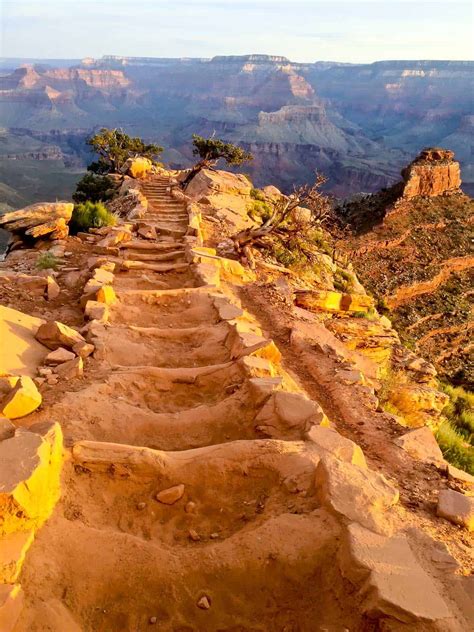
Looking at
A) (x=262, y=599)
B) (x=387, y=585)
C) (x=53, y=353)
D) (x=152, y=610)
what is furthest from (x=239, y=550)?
(x=53, y=353)

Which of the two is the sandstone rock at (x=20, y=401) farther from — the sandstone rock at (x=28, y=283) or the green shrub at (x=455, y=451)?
the green shrub at (x=455, y=451)

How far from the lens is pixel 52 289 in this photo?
25.4ft

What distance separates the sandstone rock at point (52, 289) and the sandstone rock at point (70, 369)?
8.67 ft

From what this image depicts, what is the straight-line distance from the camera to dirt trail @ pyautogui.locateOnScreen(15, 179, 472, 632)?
10.1 ft

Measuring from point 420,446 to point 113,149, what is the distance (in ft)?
93.6

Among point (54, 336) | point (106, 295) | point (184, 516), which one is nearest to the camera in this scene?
point (184, 516)

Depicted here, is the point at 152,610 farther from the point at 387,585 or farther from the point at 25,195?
the point at 25,195

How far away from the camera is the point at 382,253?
126 ft

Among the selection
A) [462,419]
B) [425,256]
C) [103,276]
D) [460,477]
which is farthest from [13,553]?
[425,256]

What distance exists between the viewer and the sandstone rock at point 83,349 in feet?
18.6

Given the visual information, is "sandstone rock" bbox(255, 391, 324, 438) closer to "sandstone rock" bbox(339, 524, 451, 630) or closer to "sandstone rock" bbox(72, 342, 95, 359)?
"sandstone rock" bbox(339, 524, 451, 630)

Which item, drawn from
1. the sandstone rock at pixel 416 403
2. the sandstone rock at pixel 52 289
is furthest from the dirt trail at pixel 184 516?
the sandstone rock at pixel 416 403

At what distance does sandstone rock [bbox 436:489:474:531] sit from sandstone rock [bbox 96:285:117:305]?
16.6 feet

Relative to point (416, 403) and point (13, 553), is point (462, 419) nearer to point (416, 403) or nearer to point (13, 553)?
point (416, 403)
